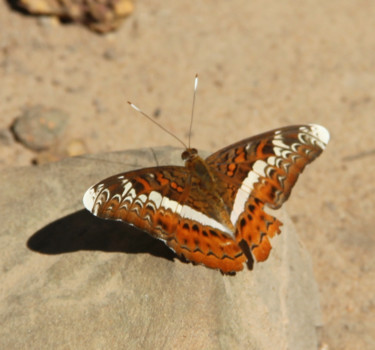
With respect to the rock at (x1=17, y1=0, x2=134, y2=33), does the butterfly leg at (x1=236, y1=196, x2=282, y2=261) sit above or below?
above

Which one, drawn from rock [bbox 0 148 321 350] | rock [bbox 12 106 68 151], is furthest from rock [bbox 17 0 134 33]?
rock [bbox 0 148 321 350]

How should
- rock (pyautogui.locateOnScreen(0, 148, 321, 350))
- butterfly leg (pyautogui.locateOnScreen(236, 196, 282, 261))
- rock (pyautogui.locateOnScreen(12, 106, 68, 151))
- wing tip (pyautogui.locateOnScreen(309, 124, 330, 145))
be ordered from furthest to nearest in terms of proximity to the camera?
rock (pyautogui.locateOnScreen(12, 106, 68, 151)), wing tip (pyautogui.locateOnScreen(309, 124, 330, 145)), butterfly leg (pyautogui.locateOnScreen(236, 196, 282, 261)), rock (pyautogui.locateOnScreen(0, 148, 321, 350))

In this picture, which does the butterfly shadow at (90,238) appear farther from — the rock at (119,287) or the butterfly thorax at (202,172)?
the butterfly thorax at (202,172)

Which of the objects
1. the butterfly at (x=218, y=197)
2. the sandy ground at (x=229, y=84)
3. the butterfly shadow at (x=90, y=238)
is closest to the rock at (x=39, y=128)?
the sandy ground at (x=229, y=84)

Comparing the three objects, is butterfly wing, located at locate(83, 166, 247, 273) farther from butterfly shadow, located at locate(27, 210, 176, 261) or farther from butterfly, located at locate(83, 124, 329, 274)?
butterfly shadow, located at locate(27, 210, 176, 261)

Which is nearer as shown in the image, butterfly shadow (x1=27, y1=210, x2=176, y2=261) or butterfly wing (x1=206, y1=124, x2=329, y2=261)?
butterfly wing (x1=206, y1=124, x2=329, y2=261)

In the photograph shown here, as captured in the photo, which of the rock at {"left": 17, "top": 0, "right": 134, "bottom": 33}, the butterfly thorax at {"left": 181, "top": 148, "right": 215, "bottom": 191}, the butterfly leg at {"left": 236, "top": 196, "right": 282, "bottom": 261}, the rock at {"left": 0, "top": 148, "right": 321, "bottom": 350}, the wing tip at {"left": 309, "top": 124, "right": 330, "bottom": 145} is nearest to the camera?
the rock at {"left": 0, "top": 148, "right": 321, "bottom": 350}

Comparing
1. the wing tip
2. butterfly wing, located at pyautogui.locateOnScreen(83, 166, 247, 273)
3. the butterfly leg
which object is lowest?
butterfly wing, located at pyautogui.locateOnScreen(83, 166, 247, 273)

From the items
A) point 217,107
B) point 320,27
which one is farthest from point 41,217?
point 320,27
